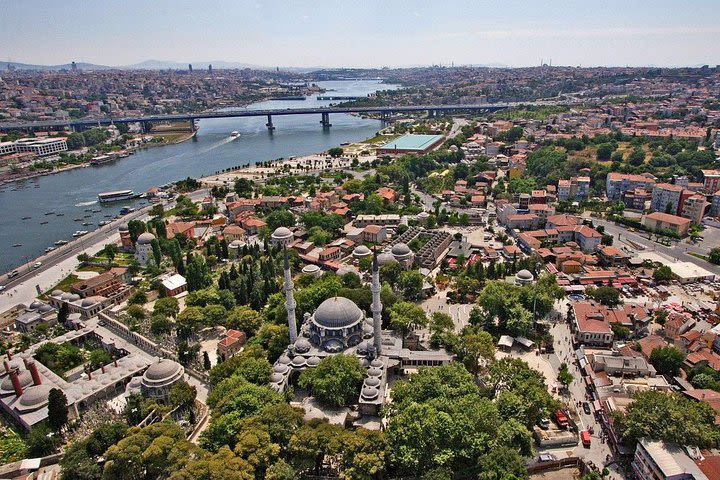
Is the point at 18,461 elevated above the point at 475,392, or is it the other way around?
the point at 475,392

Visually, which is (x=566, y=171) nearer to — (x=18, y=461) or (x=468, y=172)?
(x=468, y=172)

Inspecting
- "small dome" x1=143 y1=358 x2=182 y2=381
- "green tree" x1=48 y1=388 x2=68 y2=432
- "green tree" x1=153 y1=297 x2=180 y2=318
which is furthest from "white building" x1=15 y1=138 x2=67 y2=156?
"small dome" x1=143 y1=358 x2=182 y2=381

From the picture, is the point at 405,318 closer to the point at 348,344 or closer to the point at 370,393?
the point at 348,344

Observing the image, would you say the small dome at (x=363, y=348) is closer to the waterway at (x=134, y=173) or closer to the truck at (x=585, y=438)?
the truck at (x=585, y=438)

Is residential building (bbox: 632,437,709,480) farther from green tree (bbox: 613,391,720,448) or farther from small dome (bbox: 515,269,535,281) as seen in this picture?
small dome (bbox: 515,269,535,281)

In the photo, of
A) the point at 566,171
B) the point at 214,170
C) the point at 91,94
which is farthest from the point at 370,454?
the point at 91,94

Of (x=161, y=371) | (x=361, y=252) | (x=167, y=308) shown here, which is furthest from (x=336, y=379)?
(x=361, y=252)
